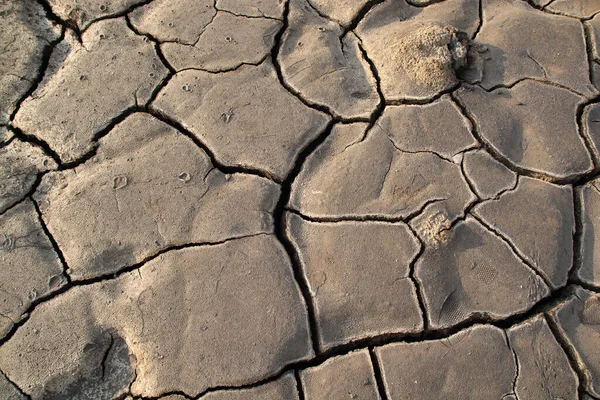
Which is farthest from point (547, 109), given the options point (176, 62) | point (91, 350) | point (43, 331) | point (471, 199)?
point (43, 331)

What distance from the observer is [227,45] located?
252 centimetres

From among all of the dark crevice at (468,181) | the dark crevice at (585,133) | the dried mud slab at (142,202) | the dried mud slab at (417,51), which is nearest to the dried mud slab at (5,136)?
the dried mud slab at (142,202)

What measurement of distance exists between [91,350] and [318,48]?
189cm

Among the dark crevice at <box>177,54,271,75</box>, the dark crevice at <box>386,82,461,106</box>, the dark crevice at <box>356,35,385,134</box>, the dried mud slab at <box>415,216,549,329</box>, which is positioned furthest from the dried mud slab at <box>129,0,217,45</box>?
the dried mud slab at <box>415,216,549,329</box>

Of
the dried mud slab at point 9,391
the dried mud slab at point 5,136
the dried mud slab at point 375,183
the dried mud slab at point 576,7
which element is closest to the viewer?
the dried mud slab at point 9,391

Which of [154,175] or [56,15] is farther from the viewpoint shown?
[56,15]

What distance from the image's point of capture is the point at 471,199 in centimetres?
217

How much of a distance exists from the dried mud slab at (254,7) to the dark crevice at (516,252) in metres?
1.60

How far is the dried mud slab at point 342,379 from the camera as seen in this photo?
1831 millimetres

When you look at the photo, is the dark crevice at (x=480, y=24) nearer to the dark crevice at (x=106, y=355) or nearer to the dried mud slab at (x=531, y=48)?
the dried mud slab at (x=531, y=48)

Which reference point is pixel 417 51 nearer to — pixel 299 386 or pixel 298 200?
pixel 298 200

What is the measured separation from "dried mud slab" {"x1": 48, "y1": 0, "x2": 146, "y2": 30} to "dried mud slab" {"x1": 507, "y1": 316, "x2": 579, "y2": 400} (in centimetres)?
266

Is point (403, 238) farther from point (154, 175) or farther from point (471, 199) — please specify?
point (154, 175)

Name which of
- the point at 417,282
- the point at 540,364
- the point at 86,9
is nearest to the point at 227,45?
the point at 86,9
